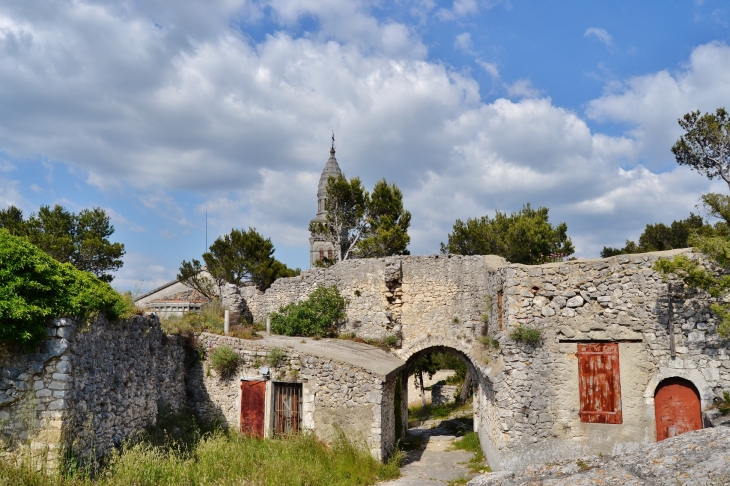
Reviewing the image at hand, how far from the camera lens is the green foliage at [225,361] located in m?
14.3

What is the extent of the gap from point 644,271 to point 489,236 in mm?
18891

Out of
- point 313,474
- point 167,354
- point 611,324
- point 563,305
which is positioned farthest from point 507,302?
point 167,354

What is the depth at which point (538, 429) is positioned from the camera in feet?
37.1

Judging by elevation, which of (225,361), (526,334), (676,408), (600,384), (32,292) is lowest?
(676,408)

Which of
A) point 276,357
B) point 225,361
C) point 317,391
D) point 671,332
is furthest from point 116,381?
point 671,332

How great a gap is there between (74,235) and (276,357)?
18832 millimetres

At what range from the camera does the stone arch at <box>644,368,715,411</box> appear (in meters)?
10.3

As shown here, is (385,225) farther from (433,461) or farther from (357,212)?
(433,461)

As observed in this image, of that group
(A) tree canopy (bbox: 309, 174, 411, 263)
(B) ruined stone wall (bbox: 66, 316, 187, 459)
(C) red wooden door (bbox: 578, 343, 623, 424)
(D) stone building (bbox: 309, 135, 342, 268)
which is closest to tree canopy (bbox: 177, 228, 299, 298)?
(A) tree canopy (bbox: 309, 174, 411, 263)

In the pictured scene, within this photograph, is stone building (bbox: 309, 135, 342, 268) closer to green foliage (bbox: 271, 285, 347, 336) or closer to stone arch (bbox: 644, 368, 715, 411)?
green foliage (bbox: 271, 285, 347, 336)

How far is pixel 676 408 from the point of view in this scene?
10.6 metres

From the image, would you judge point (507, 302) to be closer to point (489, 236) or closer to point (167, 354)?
point (167, 354)

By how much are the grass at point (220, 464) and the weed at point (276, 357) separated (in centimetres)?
192

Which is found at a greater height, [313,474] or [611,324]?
[611,324]
